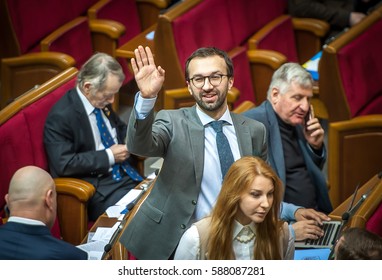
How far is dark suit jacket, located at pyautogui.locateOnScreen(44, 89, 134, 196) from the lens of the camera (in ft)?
6.82

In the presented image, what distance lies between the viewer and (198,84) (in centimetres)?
158

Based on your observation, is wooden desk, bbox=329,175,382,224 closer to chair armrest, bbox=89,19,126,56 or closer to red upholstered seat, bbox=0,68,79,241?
red upholstered seat, bbox=0,68,79,241

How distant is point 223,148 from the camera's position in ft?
5.30

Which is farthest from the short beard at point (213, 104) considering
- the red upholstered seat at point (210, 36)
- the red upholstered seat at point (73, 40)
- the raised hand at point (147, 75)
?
the red upholstered seat at point (73, 40)

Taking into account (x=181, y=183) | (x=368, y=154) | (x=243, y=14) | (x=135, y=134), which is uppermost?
(x=243, y=14)

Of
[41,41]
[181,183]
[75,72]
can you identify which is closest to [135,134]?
[181,183]

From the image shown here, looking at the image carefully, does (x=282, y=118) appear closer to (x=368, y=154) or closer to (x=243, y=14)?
(x=368, y=154)

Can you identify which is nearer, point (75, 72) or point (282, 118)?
point (282, 118)

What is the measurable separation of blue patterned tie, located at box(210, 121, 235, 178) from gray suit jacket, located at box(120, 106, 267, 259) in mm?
25

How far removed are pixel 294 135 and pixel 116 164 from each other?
17.9 inches

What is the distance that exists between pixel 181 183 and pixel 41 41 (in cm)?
122

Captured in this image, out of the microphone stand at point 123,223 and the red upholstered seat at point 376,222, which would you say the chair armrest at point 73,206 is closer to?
the microphone stand at point 123,223

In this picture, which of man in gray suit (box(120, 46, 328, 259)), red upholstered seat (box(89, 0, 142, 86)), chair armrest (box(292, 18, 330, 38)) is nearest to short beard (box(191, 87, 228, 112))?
man in gray suit (box(120, 46, 328, 259))

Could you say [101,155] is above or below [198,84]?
below
